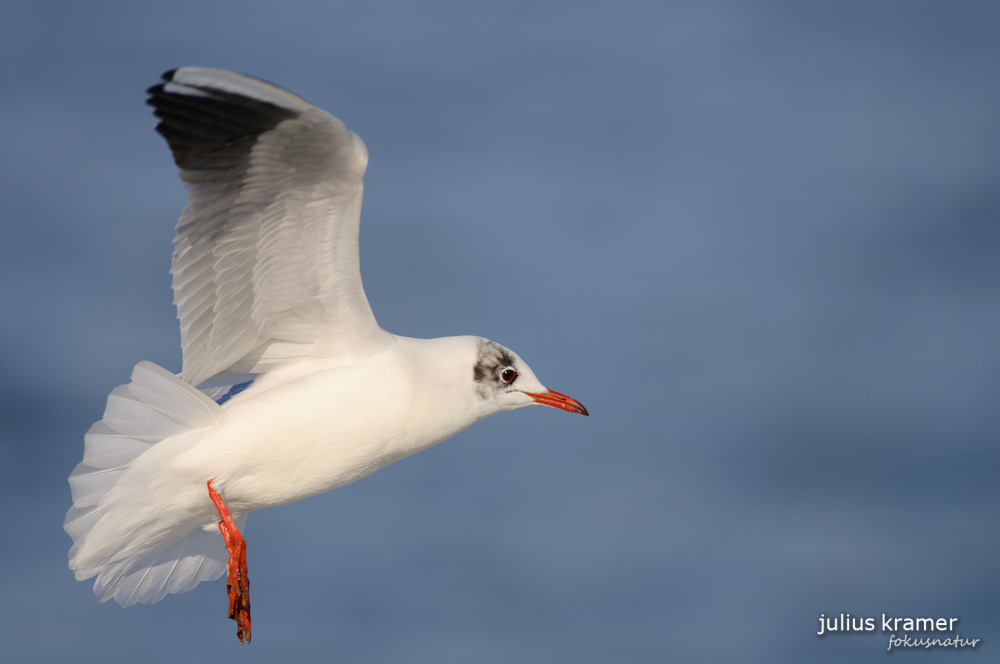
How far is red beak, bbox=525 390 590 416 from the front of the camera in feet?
20.2

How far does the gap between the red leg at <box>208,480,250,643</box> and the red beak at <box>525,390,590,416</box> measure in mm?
1583

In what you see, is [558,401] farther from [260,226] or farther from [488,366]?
[260,226]

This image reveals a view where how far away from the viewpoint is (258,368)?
6023 millimetres

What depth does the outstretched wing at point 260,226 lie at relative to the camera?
5.29 meters

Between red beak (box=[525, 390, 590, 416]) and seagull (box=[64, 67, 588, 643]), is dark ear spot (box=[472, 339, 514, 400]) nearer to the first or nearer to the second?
seagull (box=[64, 67, 588, 643])

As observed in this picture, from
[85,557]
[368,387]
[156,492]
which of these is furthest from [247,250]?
[85,557]

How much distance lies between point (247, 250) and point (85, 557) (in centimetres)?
163

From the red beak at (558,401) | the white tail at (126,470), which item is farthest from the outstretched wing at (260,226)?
the red beak at (558,401)

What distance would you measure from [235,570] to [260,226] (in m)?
1.59

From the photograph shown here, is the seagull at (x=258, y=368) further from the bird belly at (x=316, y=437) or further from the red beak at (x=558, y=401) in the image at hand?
the red beak at (x=558, y=401)

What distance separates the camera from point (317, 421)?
5680mm

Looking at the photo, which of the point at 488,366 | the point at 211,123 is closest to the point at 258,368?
the point at 488,366

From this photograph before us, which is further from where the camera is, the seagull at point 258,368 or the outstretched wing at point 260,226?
the seagull at point 258,368

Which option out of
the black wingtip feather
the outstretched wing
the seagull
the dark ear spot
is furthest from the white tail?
the dark ear spot
